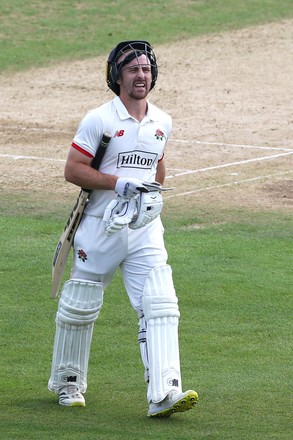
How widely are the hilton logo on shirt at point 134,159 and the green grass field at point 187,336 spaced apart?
1.51m

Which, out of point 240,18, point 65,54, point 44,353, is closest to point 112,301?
point 44,353

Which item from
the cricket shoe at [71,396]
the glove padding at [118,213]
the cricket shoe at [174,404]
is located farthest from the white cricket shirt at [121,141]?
the cricket shoe at [174,404]

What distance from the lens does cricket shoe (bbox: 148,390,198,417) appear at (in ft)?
23.9

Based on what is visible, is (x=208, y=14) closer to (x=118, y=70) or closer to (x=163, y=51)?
(x=163, y=51)

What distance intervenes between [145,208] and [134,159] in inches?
15.0

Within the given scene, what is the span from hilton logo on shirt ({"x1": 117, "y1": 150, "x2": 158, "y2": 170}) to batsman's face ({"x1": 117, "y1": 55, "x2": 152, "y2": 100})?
35cm

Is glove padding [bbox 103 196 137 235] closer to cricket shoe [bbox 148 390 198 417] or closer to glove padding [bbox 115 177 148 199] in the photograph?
glove padding [bbox 115 177 148 199]

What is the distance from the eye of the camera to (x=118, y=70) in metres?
7.83

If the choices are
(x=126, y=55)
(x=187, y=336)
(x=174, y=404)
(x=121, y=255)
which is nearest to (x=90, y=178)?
(x=121, y=255)

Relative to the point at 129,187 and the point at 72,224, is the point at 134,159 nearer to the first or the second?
the point at 129,187

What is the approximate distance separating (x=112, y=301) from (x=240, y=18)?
16881 millimetres

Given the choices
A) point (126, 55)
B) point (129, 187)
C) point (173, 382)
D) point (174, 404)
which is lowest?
point (174, 404)

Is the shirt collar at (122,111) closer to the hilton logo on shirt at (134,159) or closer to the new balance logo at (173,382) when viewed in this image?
the hilton logo on shirt at (134,159)

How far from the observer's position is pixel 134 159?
309 inches
